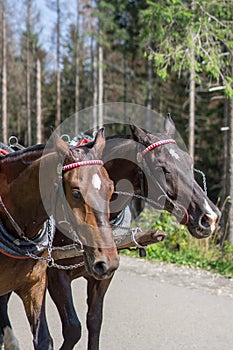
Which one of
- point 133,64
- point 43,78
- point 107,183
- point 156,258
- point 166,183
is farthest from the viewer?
point 43,78

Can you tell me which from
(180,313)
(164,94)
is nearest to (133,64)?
(164,94)

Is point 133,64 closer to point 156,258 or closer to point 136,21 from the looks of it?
point 136,21

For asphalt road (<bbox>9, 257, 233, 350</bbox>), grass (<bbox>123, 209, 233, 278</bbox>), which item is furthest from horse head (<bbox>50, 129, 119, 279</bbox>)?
grass (<bbox>123, 209, 233, 278</bbox>)

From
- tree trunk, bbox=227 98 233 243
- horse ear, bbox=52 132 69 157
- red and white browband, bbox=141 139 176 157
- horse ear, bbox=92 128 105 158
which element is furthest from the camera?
tree trunk, bbox=227 98 233 243

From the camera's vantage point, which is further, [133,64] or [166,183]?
[133,64]

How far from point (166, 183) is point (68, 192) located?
1139mm

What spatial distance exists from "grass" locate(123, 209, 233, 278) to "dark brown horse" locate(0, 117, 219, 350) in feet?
13.9

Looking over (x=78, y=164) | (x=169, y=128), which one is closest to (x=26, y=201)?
(x=78, y=164)

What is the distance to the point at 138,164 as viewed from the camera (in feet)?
13.5

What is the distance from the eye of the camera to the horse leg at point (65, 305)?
4160mm

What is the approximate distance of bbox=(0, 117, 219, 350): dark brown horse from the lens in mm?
3934

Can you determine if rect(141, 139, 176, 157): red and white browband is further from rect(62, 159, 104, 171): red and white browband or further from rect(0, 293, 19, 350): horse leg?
rect(0, 293, 19, 350): horse leg

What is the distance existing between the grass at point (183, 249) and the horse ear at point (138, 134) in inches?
172

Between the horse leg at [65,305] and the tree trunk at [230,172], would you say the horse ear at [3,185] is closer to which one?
the horse leg at [65,305]
